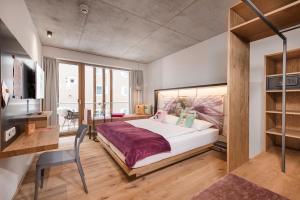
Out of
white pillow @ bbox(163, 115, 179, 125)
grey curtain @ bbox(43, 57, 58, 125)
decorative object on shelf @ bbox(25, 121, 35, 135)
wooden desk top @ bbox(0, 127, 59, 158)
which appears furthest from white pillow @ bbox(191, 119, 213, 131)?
grey curtain @ bbox(43, 57, 58, 125)

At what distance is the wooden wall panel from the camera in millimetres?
1561

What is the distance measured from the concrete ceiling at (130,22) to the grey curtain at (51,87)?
0.54 meters

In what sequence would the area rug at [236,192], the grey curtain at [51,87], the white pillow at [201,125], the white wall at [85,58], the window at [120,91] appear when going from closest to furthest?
the area rug at [236,192] → the white pillow at [201,125] → the grey curtain at [51,87] → the white wall at [85,58] → the window at [120,91]

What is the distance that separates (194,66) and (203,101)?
106 centimetres

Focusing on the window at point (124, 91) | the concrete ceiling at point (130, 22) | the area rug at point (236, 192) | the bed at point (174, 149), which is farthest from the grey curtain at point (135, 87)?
the area rug at point (236, 192)

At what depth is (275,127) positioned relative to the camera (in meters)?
2.11

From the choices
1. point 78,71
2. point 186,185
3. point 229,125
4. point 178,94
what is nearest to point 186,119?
point 178,94

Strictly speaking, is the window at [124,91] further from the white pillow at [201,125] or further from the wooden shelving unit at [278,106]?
the wooden shelving unit at [278,106]

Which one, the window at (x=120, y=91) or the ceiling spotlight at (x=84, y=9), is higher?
the ceiling spotlight at (x=84, y=9)

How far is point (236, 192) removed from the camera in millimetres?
1164

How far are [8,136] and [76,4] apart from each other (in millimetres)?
2077

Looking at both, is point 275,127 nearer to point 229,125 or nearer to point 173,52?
point 229,125

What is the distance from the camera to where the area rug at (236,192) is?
3.59ft

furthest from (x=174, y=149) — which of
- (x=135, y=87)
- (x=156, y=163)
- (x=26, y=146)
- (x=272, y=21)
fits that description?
(x=135, y=87)
